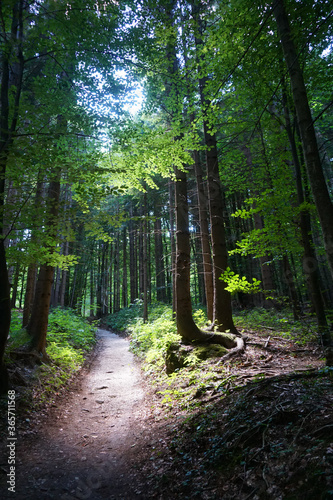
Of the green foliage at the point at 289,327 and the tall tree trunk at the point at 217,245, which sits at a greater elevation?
the tall tree trunk at the point at 217,245

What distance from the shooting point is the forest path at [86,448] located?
11.5 ft

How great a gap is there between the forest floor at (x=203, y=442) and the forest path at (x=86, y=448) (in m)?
0.02

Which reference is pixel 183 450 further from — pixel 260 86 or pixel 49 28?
pixel 49 28

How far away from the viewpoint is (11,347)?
7.06 metres

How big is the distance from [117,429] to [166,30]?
32.0ft

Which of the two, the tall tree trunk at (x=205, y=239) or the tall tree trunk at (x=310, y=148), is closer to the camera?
the tall tree trunk at (x=310, y=148)

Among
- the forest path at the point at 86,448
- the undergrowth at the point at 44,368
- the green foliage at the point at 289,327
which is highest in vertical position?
the green foliage at the point at 289,327

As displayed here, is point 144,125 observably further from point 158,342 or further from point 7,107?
point 158,342

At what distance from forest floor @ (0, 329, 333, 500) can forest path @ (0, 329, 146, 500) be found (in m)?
0.02

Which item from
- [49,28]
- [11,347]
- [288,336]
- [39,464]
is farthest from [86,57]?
[288,336]

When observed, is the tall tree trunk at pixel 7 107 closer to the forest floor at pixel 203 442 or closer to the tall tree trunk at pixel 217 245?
the forest floor at pixel 203 442

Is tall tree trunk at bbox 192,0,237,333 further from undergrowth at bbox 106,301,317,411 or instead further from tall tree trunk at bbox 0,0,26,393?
tall tree trunk at bbox 0,0,26,393

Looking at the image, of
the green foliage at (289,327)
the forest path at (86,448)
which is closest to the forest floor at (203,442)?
the forest path at (86,448)

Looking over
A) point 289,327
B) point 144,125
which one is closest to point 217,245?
point 289,327
